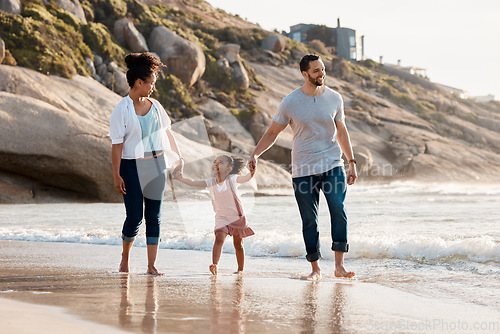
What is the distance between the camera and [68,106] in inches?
730

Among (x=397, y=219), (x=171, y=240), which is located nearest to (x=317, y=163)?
(x=171, y=240)

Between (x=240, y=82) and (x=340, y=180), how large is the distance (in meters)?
32.0

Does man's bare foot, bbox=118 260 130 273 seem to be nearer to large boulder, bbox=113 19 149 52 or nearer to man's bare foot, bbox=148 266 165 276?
man's bare foot, bbox=148 266 165 276

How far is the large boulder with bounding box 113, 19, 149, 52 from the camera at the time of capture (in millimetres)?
30953

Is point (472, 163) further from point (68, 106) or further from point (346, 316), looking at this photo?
point (346, 316)

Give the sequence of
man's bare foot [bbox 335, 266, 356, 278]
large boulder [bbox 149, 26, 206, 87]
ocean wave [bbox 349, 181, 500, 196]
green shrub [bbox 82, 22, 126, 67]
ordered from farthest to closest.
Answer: large boulder [bbox 149, 26, 206, 87], green shrub [bbox 82, 22, 126, 67], ocean wave [bbox 349, 181, 500, 196], man's bare foot [bbox 335, 266, 356, 278]

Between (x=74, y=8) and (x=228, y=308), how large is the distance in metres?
27.3

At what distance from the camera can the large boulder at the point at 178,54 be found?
103 feet

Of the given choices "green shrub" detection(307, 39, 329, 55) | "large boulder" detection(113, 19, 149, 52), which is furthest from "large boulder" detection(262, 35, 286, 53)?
"large boulder" detection(113, 19, 149, 52)

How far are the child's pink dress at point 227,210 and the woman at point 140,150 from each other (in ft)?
2.25

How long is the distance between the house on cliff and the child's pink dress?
61.2 m

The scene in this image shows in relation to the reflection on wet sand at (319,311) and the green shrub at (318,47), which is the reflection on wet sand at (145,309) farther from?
the green shrub at (318,47)

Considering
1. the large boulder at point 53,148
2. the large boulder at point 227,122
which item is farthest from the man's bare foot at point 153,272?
the large boulder at point 227,122

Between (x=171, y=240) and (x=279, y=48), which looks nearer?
(x=171, y=240)
